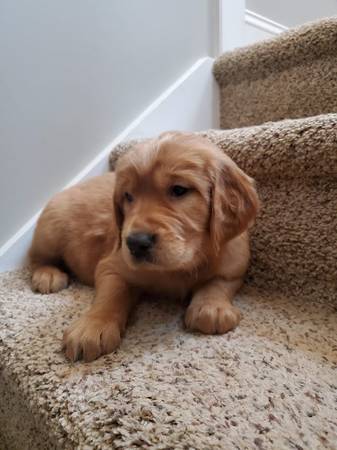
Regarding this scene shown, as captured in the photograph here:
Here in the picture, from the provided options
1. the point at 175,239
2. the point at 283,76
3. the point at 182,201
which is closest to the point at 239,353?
the point at 175,239

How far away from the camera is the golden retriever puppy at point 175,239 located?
36.7 inches

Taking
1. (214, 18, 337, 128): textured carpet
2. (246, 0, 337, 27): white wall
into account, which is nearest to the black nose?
(214, 18, 337, 128): textured carpet

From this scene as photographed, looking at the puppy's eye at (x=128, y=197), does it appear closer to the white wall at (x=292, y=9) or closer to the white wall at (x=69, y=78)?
the white wall at (x=69, y=78)

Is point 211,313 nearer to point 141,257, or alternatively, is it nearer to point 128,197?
point 141,257

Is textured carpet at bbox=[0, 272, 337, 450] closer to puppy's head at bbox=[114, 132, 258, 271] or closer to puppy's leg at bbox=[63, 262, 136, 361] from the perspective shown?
puppy's leg at bbox=[63, 262, 136, 361]

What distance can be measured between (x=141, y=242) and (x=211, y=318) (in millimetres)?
256

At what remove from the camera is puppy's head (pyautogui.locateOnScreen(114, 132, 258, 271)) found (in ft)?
3.14

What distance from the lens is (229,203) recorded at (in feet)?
3.44

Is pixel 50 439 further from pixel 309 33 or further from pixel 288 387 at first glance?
pixel 309 33

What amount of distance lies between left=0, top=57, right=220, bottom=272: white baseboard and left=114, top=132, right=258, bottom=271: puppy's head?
2.22 feet

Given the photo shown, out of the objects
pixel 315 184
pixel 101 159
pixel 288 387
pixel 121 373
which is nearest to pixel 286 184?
pixel 315 184

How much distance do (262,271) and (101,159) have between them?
0.91m

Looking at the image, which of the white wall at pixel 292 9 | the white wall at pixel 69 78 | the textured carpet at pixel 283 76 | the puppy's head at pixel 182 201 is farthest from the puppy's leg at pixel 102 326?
the white wall at pixel 292 9

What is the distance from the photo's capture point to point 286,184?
3.95ft
